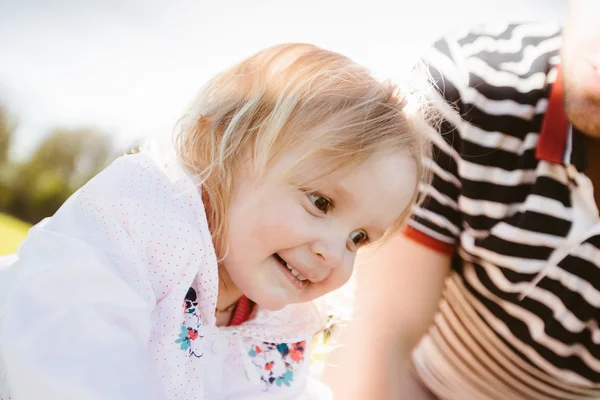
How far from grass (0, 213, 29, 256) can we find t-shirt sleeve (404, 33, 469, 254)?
2.00 meters

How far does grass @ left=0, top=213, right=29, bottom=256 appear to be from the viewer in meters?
2.65

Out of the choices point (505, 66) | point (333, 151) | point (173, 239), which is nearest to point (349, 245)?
point (333, 151)

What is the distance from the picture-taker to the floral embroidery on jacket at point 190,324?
0.87m

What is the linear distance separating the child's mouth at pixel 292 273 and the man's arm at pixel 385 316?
349 millimetres

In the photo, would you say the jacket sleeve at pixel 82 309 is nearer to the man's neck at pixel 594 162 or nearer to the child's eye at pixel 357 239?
the child's eye at pixel 357 239

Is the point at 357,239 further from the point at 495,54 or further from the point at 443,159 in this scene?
the point at 495,54

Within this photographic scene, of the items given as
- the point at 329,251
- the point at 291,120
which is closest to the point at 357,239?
the point at 329,251

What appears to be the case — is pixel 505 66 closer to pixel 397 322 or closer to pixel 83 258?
pixel 397 322

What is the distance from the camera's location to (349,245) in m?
0.93

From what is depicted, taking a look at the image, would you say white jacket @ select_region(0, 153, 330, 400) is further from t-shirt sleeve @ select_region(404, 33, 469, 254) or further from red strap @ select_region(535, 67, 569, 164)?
red strap @ select_region(535, 67, 569, 164)

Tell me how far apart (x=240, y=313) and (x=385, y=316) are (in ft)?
1.23

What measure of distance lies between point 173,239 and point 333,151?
0.28 metres

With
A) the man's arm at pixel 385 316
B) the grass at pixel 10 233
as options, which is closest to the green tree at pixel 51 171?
the grass at pixel 10 233

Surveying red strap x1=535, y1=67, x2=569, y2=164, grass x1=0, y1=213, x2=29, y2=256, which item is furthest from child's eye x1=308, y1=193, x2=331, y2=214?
grass x1=0, y1=213, x2=29, y2=256
